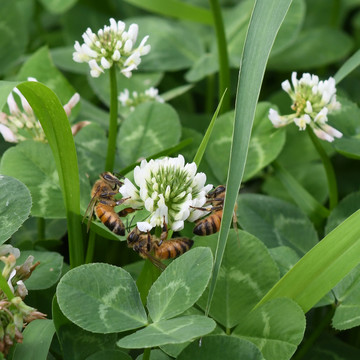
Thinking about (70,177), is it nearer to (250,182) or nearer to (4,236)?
(4,236)

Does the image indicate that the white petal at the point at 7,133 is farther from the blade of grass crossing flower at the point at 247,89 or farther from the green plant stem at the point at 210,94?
the green plant stem at the point at 210,94

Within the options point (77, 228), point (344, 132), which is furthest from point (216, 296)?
point (344, 132)

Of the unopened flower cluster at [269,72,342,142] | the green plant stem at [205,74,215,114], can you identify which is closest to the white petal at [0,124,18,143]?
the unopened flower cluster at [269,72,342,142]

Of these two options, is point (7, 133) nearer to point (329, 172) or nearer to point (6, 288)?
point (6, 288)

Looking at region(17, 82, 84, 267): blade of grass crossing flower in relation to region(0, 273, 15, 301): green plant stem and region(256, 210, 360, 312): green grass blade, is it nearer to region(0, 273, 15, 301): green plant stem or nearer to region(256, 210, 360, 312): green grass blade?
region(0, 273, 15, 301): green plant stem

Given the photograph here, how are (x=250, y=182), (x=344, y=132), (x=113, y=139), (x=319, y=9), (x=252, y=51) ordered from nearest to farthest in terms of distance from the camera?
(x=252, y=51)
(x=113, y=139)
(x=344, y=132)
(x=250, y=182)
(x=319, y=9)

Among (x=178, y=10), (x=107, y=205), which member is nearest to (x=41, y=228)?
(x=107, y=205)
